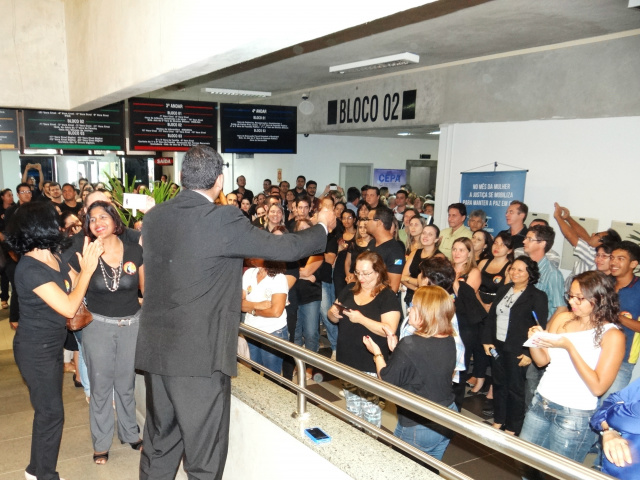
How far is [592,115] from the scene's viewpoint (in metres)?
5.59

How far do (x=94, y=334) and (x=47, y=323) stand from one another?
469 millimetres

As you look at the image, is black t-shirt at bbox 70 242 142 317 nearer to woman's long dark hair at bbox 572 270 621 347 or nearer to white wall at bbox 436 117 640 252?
woman's long dark hair at bbox 572 270 621 347

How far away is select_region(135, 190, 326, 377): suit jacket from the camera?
6.28 ft

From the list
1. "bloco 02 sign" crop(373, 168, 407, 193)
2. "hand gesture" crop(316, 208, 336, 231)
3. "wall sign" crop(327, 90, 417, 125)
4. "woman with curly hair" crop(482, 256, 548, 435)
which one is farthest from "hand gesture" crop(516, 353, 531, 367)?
"bloco 02 sign" crop(373, 168, 407, 193)

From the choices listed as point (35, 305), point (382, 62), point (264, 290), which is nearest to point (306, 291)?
point (264, 290)

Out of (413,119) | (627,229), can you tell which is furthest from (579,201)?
(413,119)

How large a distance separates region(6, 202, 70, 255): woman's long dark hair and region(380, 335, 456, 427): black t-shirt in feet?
6.50

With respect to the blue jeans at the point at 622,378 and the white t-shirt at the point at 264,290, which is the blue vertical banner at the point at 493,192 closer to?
the blue jeans at the point at 622,378

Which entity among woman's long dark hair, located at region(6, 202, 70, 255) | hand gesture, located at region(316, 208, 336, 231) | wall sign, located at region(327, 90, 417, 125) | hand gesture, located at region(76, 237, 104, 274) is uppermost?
wall sign, located at region(327, 90, 417, 125)

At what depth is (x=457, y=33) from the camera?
561cm

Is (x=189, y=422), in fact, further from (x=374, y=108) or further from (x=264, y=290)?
(x=374, y=108)

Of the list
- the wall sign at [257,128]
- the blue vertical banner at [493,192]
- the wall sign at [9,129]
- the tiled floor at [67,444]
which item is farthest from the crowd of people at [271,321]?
the wall sign at [257,128]

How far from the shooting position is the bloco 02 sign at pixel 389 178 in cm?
1334

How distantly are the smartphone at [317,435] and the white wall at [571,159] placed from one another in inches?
188
